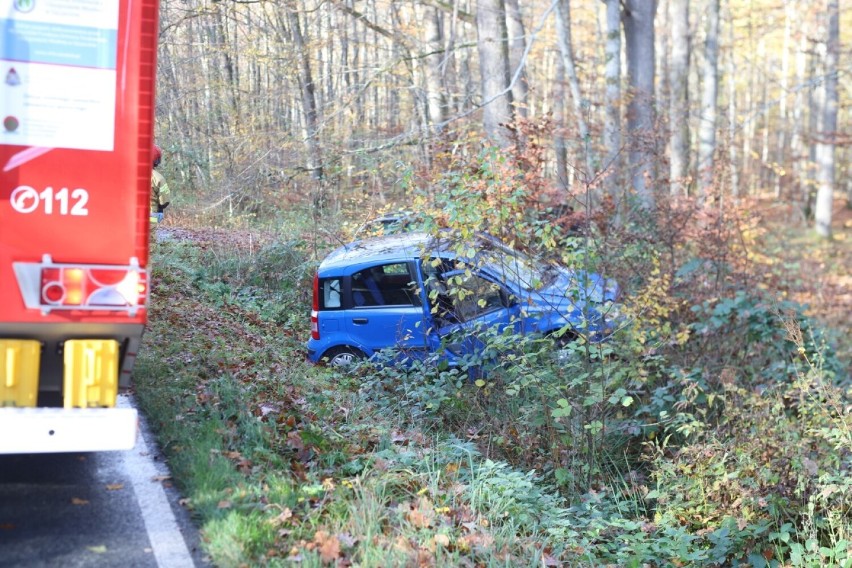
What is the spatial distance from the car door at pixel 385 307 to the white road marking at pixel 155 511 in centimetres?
488

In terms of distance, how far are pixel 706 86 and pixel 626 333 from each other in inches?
743

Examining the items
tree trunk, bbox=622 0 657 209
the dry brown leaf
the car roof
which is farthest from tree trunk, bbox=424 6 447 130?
the dry brown leaf

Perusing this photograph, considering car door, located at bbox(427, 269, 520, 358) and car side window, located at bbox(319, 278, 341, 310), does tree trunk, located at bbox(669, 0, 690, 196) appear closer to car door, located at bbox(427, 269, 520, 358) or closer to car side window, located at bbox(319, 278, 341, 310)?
car side window, located at bbox(319, 278, 341, 310)

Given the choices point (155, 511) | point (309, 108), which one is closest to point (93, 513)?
point (155, 511)

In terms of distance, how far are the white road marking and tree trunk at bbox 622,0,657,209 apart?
457 inches

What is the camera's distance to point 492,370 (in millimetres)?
9297

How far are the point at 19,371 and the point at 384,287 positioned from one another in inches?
263

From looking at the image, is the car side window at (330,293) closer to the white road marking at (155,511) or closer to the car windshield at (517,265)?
the car windshield at (517,265)

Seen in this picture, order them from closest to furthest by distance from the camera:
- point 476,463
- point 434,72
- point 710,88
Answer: point 476,463 → point 434,72 → point 710,88

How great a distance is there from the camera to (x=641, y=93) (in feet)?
57.4

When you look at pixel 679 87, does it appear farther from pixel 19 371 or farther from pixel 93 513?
pixel 19 371

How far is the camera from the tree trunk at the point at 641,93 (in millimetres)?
16156

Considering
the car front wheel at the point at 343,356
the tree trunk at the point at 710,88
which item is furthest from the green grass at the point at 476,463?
the tree trunk at the point at 710,88

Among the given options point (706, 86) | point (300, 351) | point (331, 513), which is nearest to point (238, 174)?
point (300, 351)
